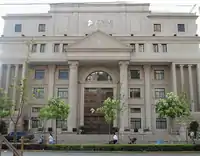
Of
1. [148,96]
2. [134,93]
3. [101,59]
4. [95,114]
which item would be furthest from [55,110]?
[148,96]

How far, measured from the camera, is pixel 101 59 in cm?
4116

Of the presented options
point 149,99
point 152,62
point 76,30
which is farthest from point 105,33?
point 149,99

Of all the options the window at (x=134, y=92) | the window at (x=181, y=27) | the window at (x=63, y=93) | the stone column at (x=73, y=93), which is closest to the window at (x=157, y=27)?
the window at (x=181, y=27)

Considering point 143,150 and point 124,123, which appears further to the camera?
point 124,123

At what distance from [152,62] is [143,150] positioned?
69.8ft

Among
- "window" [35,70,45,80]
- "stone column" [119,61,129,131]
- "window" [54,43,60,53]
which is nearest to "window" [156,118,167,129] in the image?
"stone column" [119,61,129,131]

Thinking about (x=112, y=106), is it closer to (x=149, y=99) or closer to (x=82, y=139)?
(x=82, y=139)

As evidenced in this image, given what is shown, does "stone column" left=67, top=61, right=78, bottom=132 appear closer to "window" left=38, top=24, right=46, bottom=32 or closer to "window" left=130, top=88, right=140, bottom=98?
"window" left=130, top=88, right=140, bottom=98

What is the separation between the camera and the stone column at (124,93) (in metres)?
38.9

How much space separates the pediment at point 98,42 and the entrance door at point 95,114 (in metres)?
6.84

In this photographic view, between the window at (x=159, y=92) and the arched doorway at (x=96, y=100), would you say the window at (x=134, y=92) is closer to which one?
the window at (x=159, y=92)

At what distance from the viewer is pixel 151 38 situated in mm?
43438

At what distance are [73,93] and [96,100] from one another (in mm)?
4419

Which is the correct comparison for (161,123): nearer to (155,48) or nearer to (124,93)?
(124,93)
